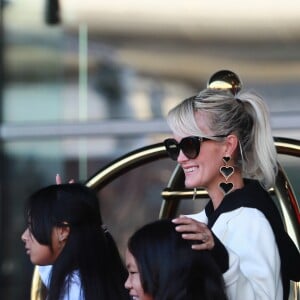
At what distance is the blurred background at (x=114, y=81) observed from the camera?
4.04 m

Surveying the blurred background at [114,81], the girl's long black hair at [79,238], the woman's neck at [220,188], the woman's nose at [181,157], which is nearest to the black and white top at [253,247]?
the woman's neck at [220,188]

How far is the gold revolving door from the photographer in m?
2.41

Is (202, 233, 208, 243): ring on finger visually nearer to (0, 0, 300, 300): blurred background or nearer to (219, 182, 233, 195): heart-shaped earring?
(219, 182, 233, 195): heart-shaped earring

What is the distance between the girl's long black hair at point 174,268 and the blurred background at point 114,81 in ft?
6.75

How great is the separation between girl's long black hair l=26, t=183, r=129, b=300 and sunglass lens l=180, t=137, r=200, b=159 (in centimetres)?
40

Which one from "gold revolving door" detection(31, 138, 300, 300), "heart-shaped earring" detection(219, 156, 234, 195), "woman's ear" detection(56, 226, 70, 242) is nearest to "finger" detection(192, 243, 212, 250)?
"heart-shaped earring" detection(219, 156, 234, 195)

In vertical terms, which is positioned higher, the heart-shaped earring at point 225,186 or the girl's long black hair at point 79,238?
the heart-shaped earring at point 225,186

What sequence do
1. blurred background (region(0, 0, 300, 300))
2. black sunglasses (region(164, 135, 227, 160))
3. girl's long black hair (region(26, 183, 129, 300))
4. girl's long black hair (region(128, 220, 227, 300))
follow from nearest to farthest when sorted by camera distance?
girl's long black hair (region(128, 220, 227, 300)), black sunglasses (region(164, 135, 227, 160)), girl's long black hair (region(26, 183, 129, 300)), blurred background (region(0, 0, 300, 300))

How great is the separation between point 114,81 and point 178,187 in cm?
179

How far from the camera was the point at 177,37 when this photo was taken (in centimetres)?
419

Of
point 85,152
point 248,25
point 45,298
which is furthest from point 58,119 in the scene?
point 45,298

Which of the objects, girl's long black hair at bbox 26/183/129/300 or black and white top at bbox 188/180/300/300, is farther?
girl's long black hair at bbox 26/183/129/300

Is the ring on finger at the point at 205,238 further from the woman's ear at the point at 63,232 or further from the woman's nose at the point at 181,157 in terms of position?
the woman's ear at the point at 63,232

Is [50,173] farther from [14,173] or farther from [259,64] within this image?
[259,64]
